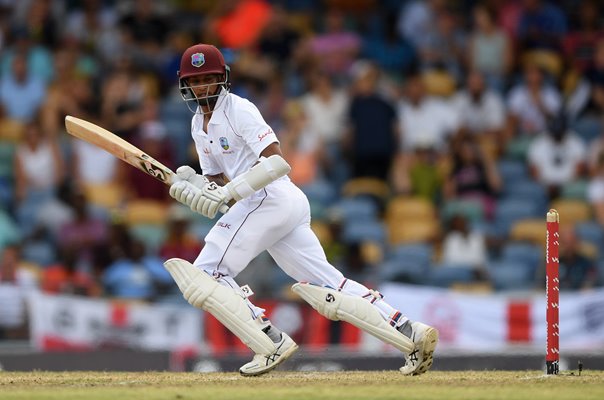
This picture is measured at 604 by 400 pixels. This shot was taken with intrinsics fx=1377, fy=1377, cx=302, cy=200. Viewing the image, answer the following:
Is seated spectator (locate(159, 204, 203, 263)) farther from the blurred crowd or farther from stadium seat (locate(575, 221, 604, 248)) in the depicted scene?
stadium seat (locate(575, 221, 604, 248))

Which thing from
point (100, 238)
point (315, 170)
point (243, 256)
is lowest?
point (243, 256)

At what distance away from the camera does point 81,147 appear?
13.9 meters

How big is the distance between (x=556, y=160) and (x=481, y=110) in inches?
39.7

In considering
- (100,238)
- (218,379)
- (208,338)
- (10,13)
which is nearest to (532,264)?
(208,338)

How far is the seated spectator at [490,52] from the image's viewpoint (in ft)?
49.3

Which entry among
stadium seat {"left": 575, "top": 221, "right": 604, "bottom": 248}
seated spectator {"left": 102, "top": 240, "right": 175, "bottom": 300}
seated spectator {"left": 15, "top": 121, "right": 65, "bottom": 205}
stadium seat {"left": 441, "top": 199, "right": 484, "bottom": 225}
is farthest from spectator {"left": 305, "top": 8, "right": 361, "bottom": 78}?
seated spectator {"left": 102, "top": 240, "right": 175, "bottom": 300}

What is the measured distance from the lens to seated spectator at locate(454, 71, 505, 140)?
14.5 m

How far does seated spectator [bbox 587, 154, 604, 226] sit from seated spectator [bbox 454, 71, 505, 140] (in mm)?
1198

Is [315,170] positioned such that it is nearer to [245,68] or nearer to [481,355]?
[245,68]

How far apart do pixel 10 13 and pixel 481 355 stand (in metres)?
7.09

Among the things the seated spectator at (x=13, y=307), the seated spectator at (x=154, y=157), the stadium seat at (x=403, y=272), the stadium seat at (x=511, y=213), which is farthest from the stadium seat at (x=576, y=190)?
the seated spectator at (x=13, y=307)

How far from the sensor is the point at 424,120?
14.3 m

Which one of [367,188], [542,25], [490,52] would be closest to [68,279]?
[367,188]

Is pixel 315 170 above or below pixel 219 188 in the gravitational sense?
above
